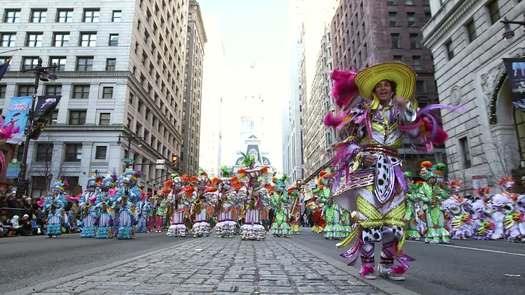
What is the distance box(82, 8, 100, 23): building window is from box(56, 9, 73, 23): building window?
61.2 inches

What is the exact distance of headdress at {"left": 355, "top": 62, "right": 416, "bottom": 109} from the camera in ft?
16.4

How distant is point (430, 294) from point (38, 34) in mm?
47902

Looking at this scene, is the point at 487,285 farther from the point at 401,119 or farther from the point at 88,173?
the point at 88,173

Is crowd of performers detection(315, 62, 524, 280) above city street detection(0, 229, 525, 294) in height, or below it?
above

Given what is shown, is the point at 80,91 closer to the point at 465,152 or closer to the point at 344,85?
the point at 465,152

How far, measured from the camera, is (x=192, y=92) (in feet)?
285

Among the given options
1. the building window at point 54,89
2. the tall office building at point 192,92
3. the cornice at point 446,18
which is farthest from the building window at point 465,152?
the tall office building at point 192,92

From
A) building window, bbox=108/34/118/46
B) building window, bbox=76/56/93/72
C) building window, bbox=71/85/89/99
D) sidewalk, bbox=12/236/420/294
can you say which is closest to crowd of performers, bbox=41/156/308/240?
sidewalk, bbox=12/236/420/294

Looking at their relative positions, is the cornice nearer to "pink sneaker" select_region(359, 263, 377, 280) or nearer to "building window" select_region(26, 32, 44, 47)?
"pink sneaker" select_region(359, 263, 377, 280)

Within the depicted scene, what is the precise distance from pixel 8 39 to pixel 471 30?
1815 inches

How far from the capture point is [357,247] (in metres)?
4.84

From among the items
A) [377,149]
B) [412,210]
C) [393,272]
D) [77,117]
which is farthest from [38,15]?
[393,272]

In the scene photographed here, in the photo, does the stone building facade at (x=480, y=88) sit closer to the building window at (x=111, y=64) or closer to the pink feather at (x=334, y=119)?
the pink feather at (x=334, y=119)

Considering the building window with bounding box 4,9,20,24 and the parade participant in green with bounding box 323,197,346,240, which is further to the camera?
the building window with bounding box 4,9,20,24
